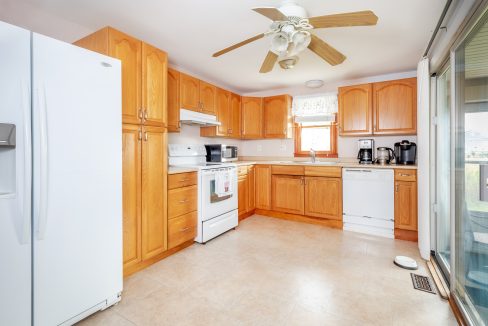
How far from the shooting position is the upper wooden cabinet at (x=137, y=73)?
1977 mm

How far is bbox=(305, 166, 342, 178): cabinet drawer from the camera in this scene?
3425 mm

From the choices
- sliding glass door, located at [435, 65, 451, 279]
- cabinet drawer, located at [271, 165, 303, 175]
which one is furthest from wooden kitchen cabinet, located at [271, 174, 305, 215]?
sliding glass door, located at [435, 65, 451, 279]

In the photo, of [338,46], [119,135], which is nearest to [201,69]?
[338,46]

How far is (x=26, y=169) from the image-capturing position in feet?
4.11

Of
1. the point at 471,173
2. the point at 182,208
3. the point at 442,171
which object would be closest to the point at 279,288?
the point at 182,208

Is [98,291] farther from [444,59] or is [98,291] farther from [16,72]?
[444,59]

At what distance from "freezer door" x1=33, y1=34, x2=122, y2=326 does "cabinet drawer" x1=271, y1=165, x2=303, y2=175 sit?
2.63 m

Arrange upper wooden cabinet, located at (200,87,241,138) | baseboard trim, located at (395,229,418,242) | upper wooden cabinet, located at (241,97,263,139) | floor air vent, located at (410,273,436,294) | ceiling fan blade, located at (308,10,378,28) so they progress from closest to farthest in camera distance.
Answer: ceiling fan blade, located at (308,10,378,28) → floor air vent, located at (410,273,436,294) → baseboard trim, located at (395,229,418,242) → upper wooden cabinet, located at (200,87,241,138) → upper wooden cabinet, located at (241,97,263,139)

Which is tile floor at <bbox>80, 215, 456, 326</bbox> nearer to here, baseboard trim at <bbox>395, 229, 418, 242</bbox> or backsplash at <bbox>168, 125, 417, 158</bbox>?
baseboard trim at <bbox>395, 229, 418, 242</bbox>

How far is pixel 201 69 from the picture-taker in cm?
351

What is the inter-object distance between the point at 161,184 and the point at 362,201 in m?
2.65

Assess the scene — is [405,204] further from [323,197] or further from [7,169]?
[7,169]

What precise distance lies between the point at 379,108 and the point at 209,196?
273cm

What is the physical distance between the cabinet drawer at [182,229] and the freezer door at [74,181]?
0.79m
